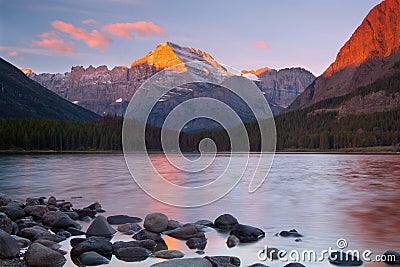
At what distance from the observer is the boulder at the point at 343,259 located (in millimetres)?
18122

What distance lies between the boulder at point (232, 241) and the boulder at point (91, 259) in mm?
6088

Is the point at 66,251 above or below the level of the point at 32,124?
below

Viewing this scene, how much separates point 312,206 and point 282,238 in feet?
48.0

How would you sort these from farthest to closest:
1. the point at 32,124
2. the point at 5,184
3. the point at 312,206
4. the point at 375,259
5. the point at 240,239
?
1. the point at 32,124
2. the point at 5,184
3. the point at 312,206
4. the point at 240,239
5. the point at 375,259

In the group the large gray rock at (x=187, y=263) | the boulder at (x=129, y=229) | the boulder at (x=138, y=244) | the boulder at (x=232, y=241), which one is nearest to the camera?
the large gray rock at (x=187, y=263)

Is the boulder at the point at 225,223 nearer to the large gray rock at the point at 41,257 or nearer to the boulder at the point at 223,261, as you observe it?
the boulder at the point at 223,261

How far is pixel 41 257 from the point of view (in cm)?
1681

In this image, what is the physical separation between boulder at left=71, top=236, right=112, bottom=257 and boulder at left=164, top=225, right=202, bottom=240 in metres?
4.46

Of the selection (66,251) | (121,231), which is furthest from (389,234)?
(66,251)

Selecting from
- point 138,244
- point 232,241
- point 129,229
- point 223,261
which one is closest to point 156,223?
point 129,229

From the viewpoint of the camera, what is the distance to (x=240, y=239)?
898 inches

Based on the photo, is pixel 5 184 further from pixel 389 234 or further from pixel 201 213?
pixel 389 234

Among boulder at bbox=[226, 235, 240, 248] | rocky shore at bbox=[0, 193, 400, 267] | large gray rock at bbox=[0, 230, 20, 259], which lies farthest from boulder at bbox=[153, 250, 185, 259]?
large gray rock at bbox=[0, 230, 20, 259]

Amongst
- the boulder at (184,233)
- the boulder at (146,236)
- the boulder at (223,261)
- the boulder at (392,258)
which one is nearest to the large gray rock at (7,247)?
the boulder at (146,236)
